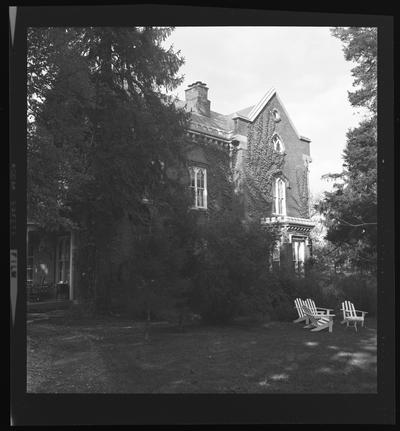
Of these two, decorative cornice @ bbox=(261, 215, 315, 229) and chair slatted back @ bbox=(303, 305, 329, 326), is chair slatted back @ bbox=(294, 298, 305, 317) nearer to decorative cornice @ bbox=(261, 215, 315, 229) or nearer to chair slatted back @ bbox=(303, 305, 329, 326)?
chair slatted back @ bbox=(303, 305, 329, 326)

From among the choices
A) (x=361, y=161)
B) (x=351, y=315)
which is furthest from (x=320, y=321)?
(x=361, y=161)

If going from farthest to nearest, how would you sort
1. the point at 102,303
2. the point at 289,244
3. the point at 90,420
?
the point at 289,244, the point at 102,303, the point at 90,420

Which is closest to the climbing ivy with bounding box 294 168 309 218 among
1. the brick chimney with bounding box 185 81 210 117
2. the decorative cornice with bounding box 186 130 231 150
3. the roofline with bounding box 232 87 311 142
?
the roofline with bounding box 232 87 311 142

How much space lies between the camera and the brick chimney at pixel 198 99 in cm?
631

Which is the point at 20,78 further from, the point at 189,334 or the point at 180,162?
the point at 189,334

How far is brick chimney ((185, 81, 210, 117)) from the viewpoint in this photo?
20.7 ft

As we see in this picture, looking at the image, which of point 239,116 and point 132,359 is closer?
point 132,359

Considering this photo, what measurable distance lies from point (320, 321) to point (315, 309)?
0.56ft

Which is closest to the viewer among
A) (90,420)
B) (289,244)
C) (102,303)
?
(90,420)

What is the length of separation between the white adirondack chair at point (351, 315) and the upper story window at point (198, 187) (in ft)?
7.64

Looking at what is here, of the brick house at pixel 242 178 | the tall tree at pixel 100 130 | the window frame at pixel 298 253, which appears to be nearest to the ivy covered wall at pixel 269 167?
the brick house at pixel 242 178

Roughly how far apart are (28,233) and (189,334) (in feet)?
8.28

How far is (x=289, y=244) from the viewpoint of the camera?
6594 millimetres

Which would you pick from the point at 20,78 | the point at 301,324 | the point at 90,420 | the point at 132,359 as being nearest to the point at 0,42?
the point at 20,78
